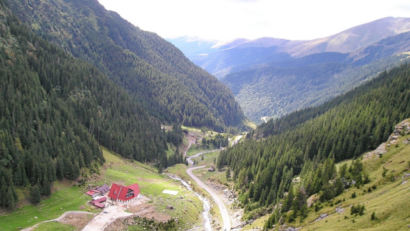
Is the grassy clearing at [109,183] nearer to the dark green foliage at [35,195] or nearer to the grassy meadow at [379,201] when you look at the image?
the dark green foliage at [35,195]

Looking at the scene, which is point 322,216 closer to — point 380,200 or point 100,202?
point 380,200

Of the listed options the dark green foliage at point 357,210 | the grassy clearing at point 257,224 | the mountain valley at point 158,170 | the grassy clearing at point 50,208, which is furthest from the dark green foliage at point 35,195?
the dark green foliage at point 357,210

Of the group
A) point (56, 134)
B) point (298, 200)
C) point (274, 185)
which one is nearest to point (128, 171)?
point (56, 134)

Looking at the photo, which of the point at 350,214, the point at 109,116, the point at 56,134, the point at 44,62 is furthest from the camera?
the point at 109,116

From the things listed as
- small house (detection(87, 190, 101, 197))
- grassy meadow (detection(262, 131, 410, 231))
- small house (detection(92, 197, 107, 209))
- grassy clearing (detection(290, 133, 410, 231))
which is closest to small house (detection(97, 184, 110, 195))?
small house (detection(87, 190, 101, 197))

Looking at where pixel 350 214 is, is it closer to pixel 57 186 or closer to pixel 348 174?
pixel 348 174

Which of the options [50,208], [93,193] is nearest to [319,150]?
[93,193]
